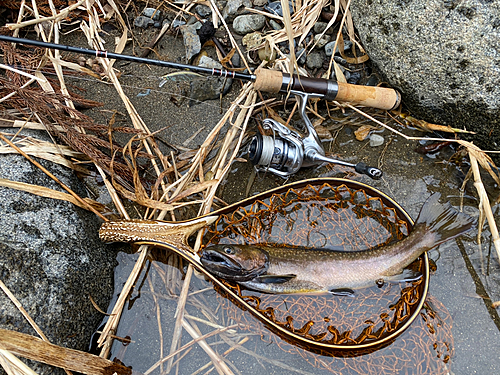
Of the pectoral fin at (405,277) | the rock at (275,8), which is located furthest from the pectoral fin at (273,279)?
the rock at (275,8)

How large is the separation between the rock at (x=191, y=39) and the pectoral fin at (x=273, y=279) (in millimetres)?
2140

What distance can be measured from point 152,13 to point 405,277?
3244 millimetres

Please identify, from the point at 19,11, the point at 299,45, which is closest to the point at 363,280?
the point at 299,45

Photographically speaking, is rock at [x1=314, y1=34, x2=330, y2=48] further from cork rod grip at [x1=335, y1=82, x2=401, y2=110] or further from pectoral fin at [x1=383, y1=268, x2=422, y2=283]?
pectoral fin at [x1=383, y1=268, x2=422, y2=283]

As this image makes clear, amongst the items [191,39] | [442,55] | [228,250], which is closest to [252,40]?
[191,39]

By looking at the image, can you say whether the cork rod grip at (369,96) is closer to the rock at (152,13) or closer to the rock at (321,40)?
the rock at (321,40)

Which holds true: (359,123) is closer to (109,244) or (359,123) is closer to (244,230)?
(244,230)

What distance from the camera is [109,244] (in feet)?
9.57

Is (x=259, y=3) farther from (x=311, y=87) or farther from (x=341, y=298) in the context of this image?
(x=341, y=298)

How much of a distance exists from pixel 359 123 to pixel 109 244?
7.61 ft

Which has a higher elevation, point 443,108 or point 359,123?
point 443,108

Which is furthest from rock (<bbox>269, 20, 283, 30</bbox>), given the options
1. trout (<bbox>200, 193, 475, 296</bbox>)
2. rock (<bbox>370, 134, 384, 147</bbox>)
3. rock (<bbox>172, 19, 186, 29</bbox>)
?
trout (<bbox>200, 193, 475, 296</bbox>)

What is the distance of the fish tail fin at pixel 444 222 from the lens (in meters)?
2.60

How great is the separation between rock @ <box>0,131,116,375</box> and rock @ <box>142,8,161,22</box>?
5.73 feet
